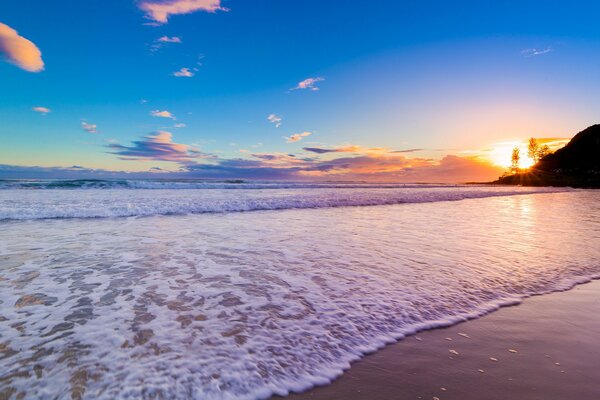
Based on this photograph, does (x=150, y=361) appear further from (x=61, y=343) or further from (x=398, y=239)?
(x=398, y=239)

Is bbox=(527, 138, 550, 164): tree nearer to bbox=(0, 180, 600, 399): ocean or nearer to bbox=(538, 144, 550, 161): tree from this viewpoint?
bbox=(538, 144, 550, 161): tree

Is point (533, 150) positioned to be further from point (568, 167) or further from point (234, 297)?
point (234, 297)

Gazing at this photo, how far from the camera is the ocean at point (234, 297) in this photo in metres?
2.32

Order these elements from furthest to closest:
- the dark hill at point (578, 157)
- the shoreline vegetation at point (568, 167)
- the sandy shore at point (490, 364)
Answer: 1. the dark hill at point (578, 157)
2. the shoreline vegetation at point (568, 167)
3. the sandy shore at point (490, 364)

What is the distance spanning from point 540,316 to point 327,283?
8.22 feet

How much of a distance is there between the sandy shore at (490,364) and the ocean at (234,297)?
0.18 metres

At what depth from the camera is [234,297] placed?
3.88 m

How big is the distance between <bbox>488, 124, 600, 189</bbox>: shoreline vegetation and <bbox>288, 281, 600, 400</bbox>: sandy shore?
69810 mm

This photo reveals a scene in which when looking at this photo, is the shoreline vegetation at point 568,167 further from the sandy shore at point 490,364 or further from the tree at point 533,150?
the sandy shore at point 490,364

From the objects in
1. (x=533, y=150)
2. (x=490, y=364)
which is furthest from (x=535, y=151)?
(x=490, y=364)

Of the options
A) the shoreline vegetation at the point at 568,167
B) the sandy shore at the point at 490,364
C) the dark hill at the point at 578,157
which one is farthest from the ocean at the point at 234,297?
the dark hill at the point at 578,157

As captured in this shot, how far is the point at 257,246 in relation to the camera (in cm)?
679

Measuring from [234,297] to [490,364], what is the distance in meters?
2.81

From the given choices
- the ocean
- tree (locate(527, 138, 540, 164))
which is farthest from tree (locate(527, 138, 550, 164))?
the ocean
